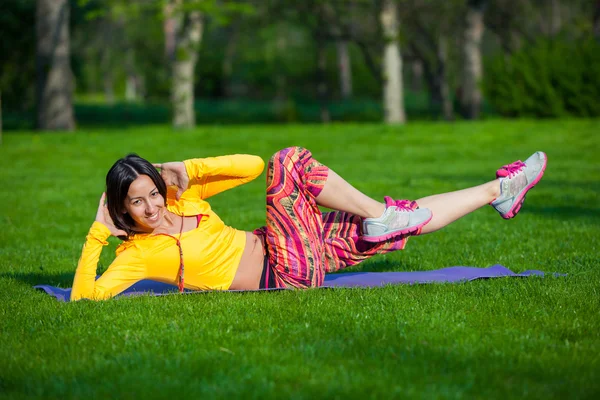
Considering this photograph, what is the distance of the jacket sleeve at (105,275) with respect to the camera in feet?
17.3

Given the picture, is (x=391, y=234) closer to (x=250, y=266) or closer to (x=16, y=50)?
(x=250, y=266)

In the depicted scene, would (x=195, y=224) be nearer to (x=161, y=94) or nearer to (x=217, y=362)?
(x=217, y=362)

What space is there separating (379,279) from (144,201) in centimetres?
186

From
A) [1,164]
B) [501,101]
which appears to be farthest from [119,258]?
[501,101]

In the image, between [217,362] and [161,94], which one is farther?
[161,94]

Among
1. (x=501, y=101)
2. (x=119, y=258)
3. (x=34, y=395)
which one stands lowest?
(x=34, y=395)

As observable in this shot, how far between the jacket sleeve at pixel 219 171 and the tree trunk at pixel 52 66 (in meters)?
18.1

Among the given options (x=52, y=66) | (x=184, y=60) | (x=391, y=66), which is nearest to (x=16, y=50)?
(x=52, y=66)

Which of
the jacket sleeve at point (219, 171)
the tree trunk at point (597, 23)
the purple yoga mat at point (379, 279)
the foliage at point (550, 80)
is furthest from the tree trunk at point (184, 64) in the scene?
the jacket sleeve at point (219, 171)

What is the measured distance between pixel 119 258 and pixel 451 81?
4062cm

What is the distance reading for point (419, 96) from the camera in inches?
1973

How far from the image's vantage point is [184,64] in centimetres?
2333

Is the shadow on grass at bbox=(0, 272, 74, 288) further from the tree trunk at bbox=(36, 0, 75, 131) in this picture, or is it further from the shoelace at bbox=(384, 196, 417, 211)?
the tree trunk at bbox=(36, 0, 75, 131)

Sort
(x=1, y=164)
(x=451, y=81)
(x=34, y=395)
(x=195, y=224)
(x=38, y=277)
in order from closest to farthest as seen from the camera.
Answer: (x=34, y=395) < (x=195, y=224) < (x=38, y=277) < (x=1, y=164) < (x=451, y=81)
